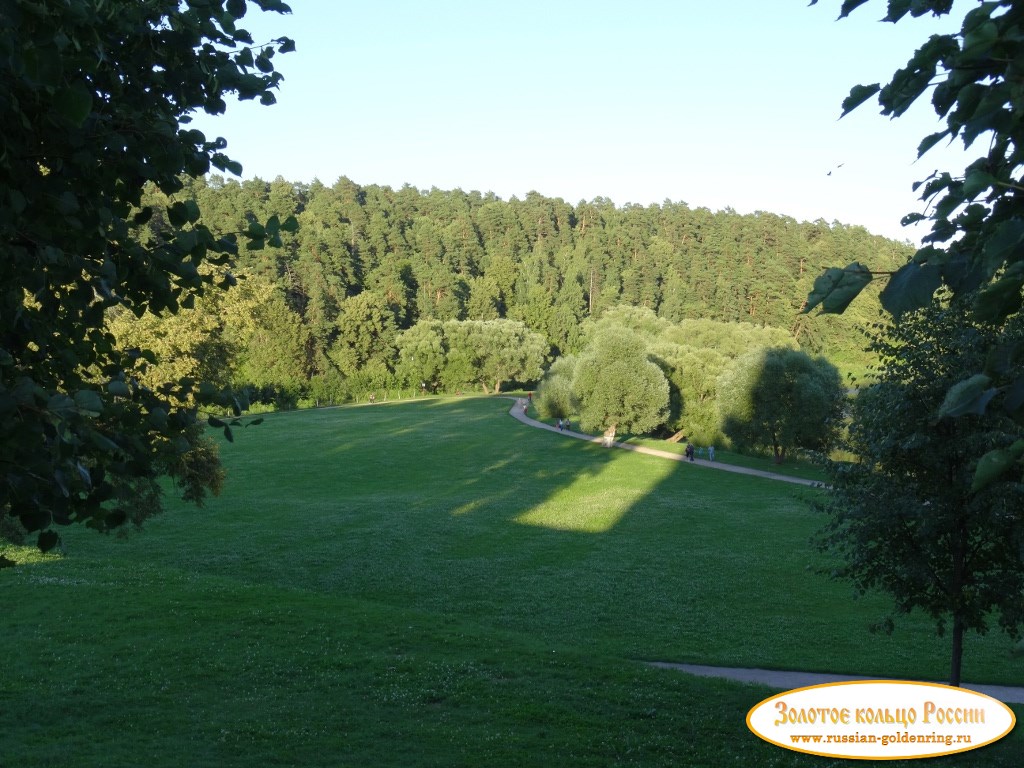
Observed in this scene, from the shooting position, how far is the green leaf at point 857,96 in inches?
107

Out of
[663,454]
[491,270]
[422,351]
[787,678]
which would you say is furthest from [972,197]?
[491,270]

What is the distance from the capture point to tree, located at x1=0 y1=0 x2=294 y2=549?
3.63m

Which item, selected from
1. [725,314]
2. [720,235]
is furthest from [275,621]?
[720,235]

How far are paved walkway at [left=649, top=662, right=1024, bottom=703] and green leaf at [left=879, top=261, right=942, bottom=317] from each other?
14451 millimetres

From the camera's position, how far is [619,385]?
5684 cm

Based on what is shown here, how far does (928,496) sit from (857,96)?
10.9m

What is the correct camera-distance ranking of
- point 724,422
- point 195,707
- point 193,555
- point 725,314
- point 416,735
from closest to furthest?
point 416,735 → point 195,707 → point 193,555 → point 724,422 → point 725,314

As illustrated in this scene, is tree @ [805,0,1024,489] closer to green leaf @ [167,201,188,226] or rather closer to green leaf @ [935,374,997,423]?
green leaf @ [935,374,997,423]

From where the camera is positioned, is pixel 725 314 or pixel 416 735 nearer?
pixel 416 735

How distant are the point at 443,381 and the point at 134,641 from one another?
85.1 metres

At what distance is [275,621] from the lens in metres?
17.5

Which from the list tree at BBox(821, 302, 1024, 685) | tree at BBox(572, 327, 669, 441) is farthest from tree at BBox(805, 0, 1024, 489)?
tree at BBox(572, 327, 669, 441)

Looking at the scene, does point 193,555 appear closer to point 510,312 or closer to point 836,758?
point 836,758

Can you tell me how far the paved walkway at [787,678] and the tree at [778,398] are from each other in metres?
30.7
